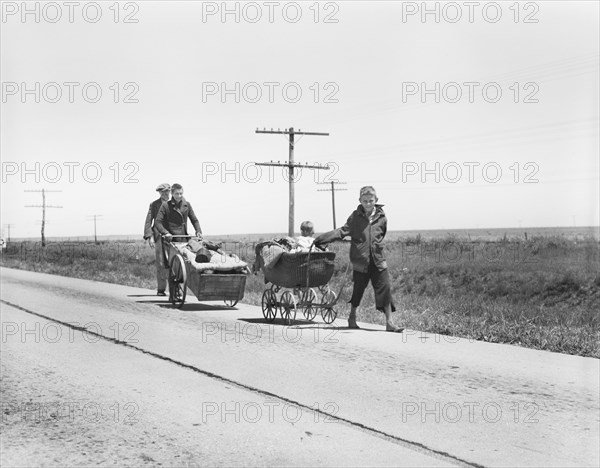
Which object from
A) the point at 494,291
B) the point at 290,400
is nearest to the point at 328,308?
the point at 290,400

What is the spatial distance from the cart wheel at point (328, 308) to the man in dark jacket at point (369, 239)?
0.98m

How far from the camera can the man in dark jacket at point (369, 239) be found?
10.3 metres

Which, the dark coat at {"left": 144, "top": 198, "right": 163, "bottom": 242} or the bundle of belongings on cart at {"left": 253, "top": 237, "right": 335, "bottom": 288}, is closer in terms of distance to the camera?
the bundle of belongings on cart at {"left": 253, "top": 237, "right": 335, "bottom": 288}

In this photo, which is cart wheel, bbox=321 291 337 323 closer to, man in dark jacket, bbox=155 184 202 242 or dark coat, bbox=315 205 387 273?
dark coat, bbox=315 205 387 273

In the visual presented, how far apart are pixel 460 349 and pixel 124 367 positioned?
13.0ft

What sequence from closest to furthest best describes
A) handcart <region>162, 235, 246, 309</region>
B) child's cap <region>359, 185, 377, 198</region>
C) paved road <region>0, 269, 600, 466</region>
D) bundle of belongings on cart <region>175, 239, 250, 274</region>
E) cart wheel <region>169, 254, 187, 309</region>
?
paved road <region>0, 269, 600, 466</region>, child's cap <region>359, 185, 377, 198</region>, handcart <region>162, 235, 246, 309</region>, bundle of belongings on cart <region>175, 239, 250, 274</region>, cart wheel <region>169, 254, 187, 309</region>

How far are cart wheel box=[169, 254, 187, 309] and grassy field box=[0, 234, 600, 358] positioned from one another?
1.36 meters

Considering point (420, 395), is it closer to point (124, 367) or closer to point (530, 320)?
point (124, 367)

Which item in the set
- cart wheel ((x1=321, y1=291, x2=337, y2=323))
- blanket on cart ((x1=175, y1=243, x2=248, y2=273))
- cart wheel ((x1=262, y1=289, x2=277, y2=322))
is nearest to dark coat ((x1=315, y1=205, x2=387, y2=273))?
cart wheel ((x1=321, y1=291, x2=337, y2=323))

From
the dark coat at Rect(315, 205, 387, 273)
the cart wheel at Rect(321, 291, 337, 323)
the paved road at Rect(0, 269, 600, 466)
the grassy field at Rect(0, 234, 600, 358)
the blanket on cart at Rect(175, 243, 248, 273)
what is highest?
the dark coat at Rect(315, 205, 387, 273)

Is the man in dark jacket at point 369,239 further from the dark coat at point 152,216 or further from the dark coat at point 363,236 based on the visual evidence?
the dark coat at point 152,216

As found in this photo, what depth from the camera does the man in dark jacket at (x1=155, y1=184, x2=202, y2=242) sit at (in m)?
14.3

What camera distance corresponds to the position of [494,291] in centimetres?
2578

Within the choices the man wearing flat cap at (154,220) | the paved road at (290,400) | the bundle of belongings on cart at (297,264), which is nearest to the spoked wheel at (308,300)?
the bundle of belongings on cart at (297,264)
